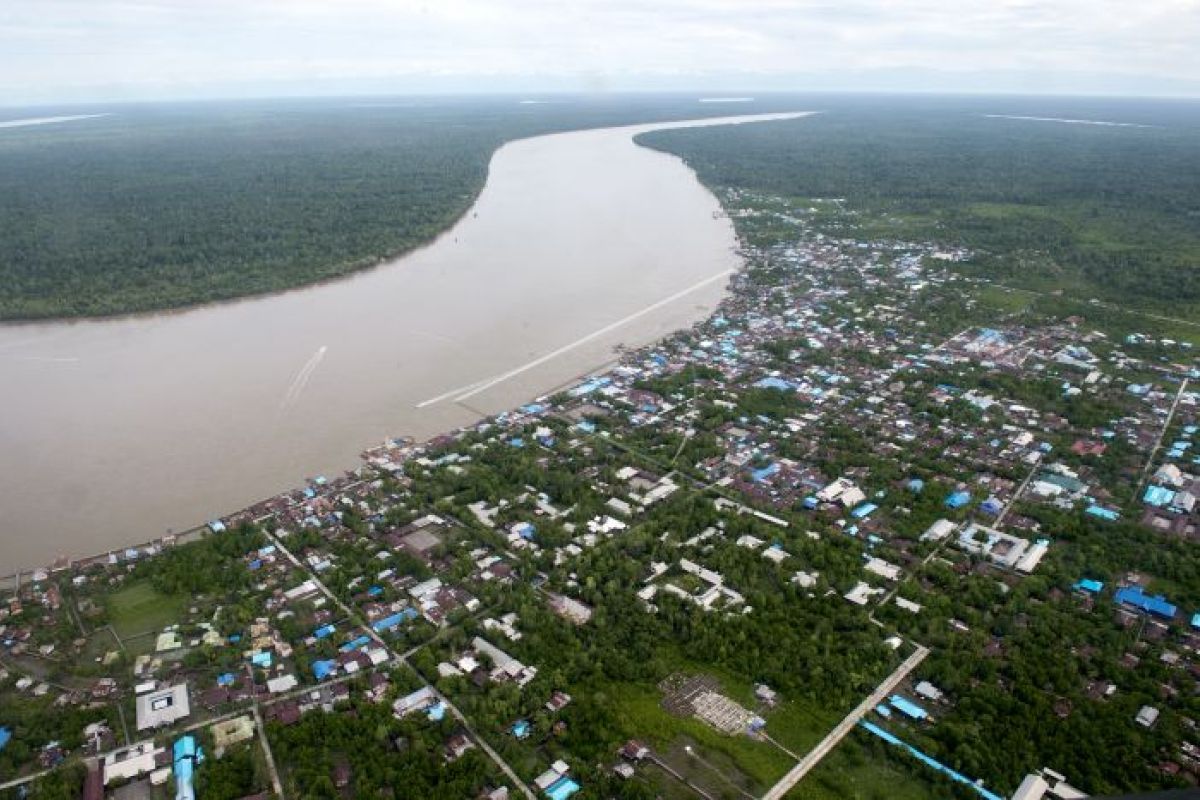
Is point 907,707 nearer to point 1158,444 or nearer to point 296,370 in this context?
point 1158,444

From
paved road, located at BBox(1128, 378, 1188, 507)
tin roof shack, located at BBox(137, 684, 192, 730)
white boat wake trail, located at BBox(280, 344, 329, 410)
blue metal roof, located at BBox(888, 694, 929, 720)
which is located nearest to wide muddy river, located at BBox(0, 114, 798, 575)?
white boat wake trail, located at BBox(280, 344, 329, 410)

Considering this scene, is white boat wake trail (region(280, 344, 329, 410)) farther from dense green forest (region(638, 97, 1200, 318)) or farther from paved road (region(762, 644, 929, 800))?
dense green forest (region(638, 97, 1200, 318))

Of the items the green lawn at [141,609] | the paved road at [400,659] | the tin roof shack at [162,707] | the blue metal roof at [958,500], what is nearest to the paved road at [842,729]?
the paved road at [400,659]

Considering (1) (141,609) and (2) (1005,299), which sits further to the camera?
(2) (1005,299)

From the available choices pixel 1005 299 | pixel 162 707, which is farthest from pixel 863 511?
pixel 1005 299

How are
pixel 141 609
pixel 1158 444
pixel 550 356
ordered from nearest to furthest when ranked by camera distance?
pixel 141 609
pixel 1158 444
pixel 550 356

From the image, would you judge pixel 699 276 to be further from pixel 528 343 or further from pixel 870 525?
pixel 870 525

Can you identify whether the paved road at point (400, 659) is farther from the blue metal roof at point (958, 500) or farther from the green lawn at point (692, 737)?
the blue metal roof at point (958, 500)
